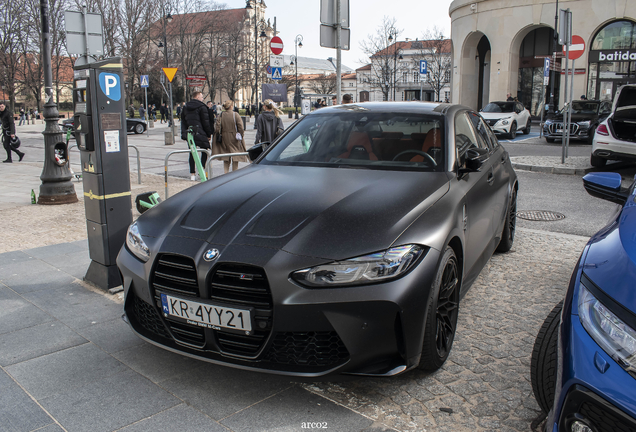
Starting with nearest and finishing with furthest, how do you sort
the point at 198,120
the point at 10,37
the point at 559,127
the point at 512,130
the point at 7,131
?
the point at 198,120 → the point at 7,131 → the point at 559,127 → the point at 512,130 → the point at 10,37

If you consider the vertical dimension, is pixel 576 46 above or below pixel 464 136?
above

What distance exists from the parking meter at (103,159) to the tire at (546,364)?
138 inches

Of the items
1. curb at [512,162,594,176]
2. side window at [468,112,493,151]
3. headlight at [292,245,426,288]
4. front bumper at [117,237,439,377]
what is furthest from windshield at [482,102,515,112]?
headlight at [292,245,426,288]

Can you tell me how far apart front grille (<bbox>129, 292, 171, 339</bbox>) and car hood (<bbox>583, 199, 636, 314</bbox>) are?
2.16 metres

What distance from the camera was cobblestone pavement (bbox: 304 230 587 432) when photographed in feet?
8.76

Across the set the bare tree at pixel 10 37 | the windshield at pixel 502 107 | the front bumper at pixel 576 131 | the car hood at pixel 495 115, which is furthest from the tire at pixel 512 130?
the bare tree at pixel 10 37

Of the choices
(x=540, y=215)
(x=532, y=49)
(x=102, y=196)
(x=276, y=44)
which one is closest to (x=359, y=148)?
(x=102, y=196)

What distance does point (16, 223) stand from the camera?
295 inches

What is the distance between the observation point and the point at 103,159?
4551mm

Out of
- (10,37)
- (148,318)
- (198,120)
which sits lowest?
(148,318)

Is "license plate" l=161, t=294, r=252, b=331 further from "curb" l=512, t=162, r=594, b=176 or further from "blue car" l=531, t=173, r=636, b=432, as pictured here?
"curb" l=512, t=162, r=594, b=176

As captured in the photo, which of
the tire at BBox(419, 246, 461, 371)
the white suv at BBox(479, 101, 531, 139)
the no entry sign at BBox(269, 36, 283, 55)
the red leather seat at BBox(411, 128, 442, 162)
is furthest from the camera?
the white suv at BBox(479, 101, 531, 139)

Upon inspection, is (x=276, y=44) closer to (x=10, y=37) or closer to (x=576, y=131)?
(x=576, y=131)

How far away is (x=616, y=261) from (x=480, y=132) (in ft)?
10.5
